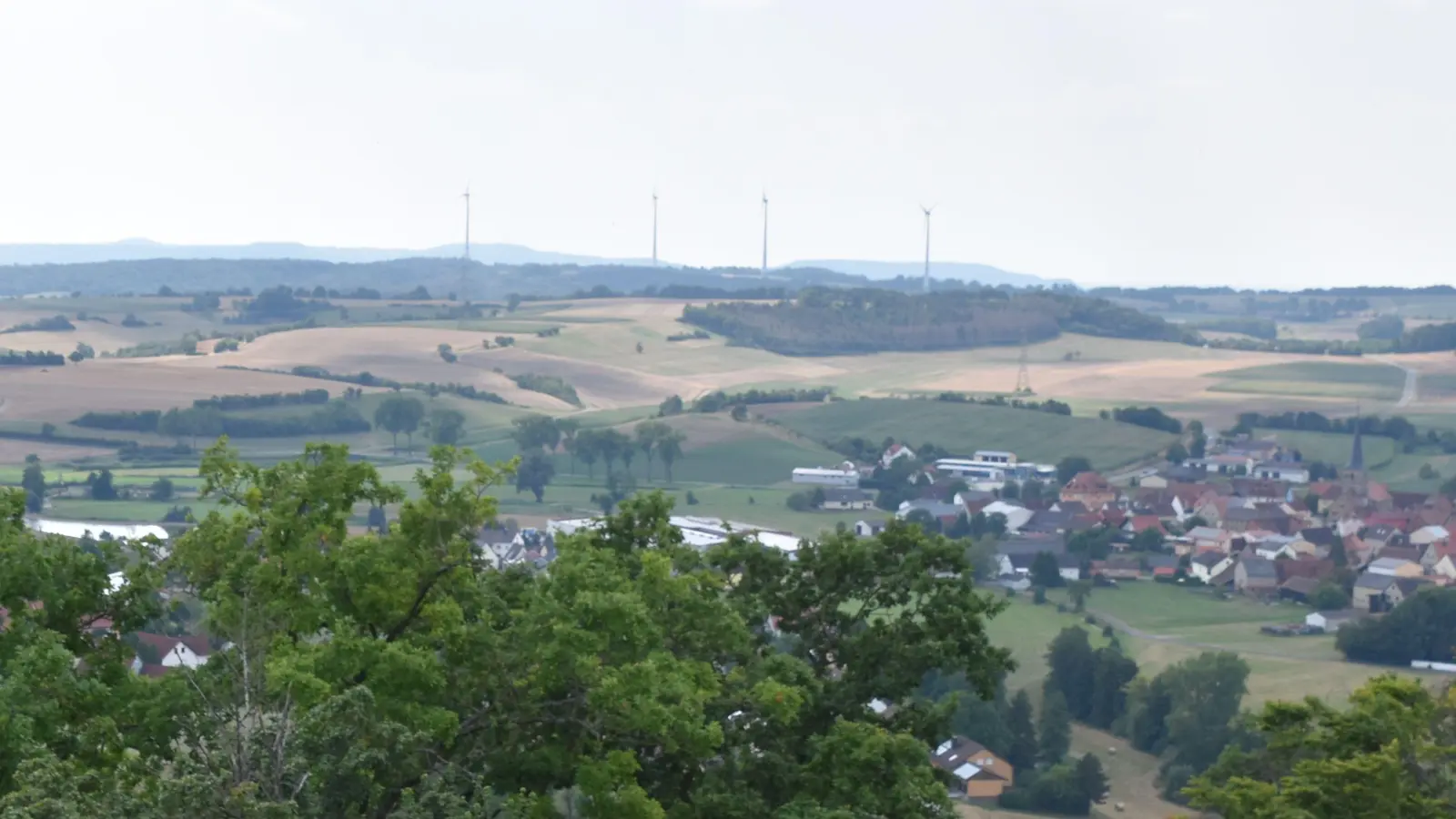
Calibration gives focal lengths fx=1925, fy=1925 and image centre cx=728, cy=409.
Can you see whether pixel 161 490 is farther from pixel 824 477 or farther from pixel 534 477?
pixel 824 477

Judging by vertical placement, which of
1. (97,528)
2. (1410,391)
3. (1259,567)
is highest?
(1410,391)

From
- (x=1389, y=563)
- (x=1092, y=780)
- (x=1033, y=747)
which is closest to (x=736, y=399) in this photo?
(x=1389, y=563)

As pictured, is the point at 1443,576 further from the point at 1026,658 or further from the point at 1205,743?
the point at 1205,743

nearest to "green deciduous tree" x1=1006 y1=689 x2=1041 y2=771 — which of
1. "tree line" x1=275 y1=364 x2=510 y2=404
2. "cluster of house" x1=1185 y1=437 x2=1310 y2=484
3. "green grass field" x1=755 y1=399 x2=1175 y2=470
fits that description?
"green grass field" x1=755 y1=399 x2=1175 y2=470

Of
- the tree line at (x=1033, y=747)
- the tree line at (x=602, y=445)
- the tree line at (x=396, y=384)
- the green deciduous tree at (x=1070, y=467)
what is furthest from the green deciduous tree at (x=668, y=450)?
the tree line at (x=1033, y=747)

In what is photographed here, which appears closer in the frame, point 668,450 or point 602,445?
point 668,450

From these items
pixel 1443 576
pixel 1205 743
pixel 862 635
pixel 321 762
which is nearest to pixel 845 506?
pixel 1443 576

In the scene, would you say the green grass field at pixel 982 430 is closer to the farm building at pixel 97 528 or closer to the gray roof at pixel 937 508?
the gray roof at pixel 937 508
